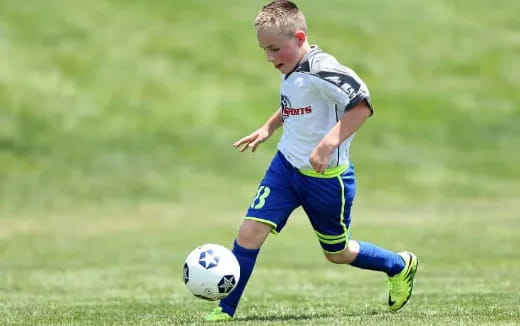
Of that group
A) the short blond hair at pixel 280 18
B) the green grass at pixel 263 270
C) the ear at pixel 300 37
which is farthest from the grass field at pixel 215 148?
the short blond hair at pixel 280 18

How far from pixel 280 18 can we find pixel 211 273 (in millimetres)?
1824

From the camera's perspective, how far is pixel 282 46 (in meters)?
7.78

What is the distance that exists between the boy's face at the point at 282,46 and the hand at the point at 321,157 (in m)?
0.77

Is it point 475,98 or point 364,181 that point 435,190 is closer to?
point 364,181

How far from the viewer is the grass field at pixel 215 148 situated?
622 inches

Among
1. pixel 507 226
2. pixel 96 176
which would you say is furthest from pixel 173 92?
pixel 507 226

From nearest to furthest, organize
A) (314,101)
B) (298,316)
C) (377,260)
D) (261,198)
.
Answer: (314,101)
(261,198)
(298,316)
(377,260)

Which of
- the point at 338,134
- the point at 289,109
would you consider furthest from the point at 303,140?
the point at 338,134

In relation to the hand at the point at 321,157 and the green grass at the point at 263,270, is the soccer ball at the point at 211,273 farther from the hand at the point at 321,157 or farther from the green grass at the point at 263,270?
the hand at the point at 321,157

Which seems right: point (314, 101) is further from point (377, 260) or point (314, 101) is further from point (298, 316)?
point (298, 316)

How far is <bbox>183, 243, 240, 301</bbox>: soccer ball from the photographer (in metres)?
7.69

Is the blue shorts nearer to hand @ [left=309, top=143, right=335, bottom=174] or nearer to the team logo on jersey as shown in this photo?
the team logo on jersey

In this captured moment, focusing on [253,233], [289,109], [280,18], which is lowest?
[253,233]

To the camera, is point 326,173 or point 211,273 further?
point 326,173
